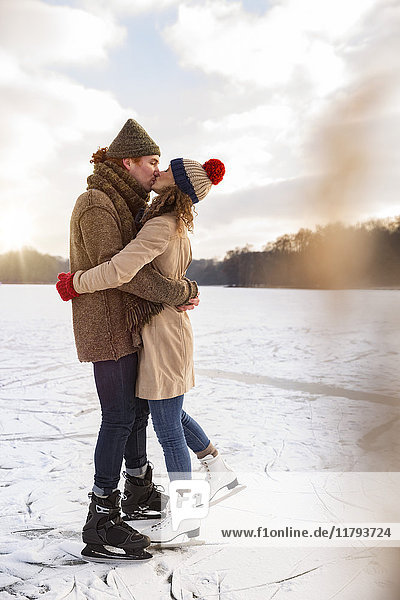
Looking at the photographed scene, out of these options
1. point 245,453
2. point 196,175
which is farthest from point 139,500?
point 196,175

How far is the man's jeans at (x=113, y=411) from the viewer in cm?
171

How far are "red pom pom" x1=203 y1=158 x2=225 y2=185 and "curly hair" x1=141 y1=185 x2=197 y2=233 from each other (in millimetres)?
102

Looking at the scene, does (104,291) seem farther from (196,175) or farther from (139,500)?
(139,500)

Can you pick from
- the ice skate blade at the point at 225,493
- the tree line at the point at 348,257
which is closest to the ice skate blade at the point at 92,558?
the ice skate blade at the point at 225,493

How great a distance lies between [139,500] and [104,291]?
924 millimetres

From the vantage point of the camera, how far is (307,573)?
1.58 meters

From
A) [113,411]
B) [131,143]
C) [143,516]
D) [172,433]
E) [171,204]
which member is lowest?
[143,516]

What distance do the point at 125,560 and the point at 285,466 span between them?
3.44 feet

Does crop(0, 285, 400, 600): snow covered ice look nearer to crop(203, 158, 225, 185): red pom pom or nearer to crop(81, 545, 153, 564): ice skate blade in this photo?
crop(81, 545, 153, 564): ice skate blade

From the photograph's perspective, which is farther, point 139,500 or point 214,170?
point 139,500

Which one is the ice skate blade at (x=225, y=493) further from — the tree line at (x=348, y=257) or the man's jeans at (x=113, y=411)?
the tree line at (x=348, y=257)

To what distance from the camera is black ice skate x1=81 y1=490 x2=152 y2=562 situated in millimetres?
1694

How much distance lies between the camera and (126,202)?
68.1 inches

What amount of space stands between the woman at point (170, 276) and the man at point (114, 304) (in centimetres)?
6
